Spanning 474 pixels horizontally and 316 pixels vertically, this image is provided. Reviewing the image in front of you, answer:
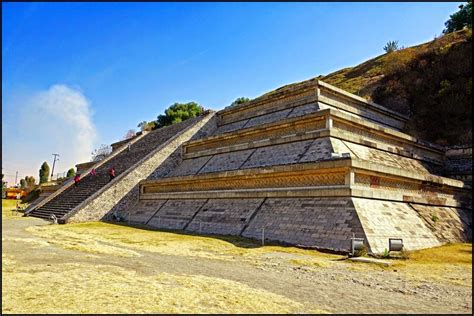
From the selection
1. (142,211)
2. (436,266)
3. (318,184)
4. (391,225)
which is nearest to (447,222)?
(391,225)

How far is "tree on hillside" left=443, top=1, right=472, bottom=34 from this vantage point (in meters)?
34.2

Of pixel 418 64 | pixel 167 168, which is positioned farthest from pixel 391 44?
pixel 167 168

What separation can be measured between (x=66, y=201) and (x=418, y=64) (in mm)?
26338

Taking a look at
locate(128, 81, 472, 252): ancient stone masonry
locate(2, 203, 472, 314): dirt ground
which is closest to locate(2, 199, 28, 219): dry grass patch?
locate(128, 81, 472, 252): ancient stone masonry

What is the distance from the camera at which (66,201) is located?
2223cm

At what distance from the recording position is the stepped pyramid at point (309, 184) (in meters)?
11.9

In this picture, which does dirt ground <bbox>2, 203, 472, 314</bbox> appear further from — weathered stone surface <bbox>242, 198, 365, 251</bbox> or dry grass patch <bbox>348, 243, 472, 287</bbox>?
weathered stone surface <bbox>242, 198, 365, 251</bbox>

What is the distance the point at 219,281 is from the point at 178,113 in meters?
41.4

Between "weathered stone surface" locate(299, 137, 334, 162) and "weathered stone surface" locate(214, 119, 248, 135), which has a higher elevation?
"weathered stone surface" locate(214, 119, 248, 135)

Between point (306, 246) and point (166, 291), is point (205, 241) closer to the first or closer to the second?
point (306, 246)

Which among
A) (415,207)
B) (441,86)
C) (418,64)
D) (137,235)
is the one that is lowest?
(137,235)

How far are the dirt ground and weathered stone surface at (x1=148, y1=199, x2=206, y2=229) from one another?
6.20m

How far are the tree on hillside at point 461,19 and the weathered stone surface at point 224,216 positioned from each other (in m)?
32.1

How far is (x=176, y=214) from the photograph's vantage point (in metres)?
18.1
